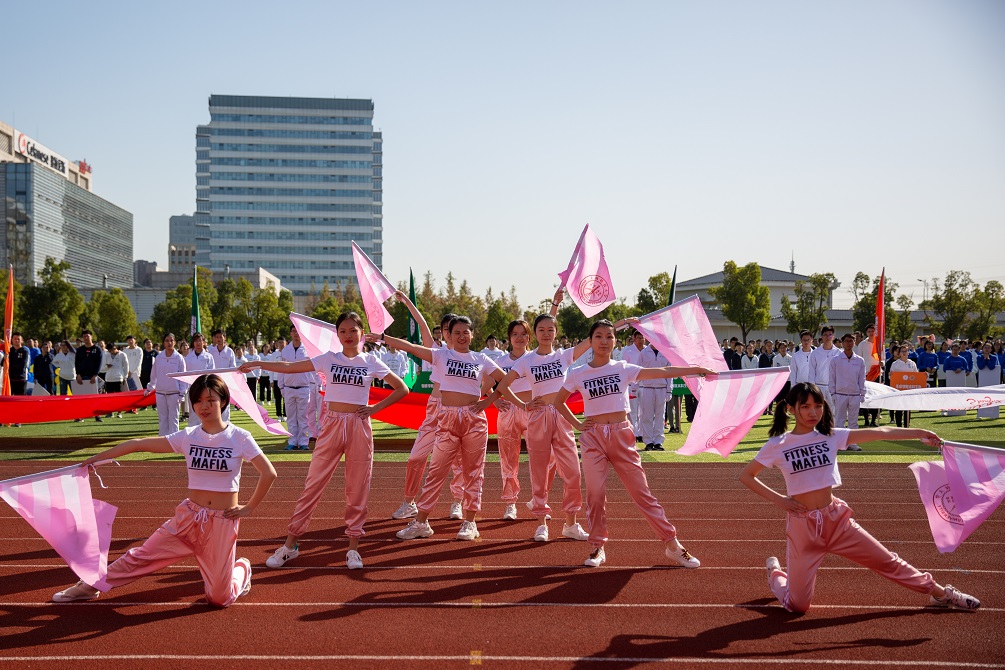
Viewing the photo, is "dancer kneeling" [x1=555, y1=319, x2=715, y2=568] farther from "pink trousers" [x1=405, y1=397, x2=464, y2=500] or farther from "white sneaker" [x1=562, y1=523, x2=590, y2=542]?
"pink trousers" [x1=405, y1=397, x2=464, y2=500]

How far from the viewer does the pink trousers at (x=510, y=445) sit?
904 centimetres

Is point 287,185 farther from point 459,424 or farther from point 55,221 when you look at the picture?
point 459,424

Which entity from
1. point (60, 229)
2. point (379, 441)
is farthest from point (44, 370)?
point (60, 229)

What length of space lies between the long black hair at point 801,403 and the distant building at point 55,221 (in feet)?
305

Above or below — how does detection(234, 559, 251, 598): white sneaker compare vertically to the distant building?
below

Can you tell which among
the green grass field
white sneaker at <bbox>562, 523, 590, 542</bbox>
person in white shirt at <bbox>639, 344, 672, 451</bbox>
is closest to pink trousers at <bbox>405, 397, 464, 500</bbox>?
white sneaker at <bbox>562, 523, 590, 542</bbox>

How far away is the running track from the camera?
4.91 m

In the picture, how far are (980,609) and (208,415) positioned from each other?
561 cm

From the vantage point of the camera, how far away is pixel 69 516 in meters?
5.64

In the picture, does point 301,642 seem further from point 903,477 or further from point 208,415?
point 903,477

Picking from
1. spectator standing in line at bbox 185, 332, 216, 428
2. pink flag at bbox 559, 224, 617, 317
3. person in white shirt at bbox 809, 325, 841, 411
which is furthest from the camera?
person in white shirt at bbox 809, 325, 841, 411

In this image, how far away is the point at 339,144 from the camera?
138 meters

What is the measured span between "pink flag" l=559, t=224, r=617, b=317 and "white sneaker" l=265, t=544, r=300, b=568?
3981mm

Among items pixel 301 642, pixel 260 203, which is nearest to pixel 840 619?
pixel 301 642
